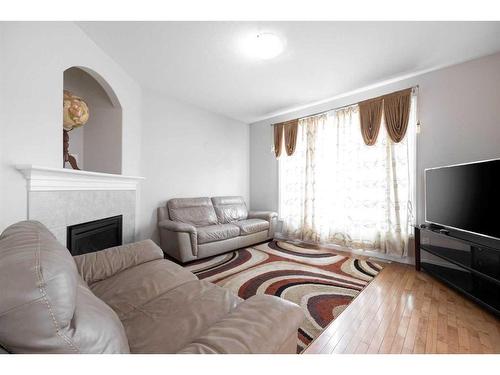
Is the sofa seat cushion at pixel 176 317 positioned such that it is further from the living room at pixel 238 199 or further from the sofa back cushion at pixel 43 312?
the sofa back cushion at pixel 43 312

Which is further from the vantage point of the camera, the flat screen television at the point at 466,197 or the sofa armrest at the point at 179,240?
the sofa armrest at the point at 179,240

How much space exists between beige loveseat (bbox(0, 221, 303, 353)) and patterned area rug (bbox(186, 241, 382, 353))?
2.60 feet

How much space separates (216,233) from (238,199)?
1.37 meters

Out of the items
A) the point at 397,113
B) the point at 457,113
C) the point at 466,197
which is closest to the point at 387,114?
the point at 397,113

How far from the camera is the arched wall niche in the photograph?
8.70 ft

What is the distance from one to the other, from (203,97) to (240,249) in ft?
8.26

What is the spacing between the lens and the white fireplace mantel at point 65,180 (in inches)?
59.5

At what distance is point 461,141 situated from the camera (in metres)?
2.49

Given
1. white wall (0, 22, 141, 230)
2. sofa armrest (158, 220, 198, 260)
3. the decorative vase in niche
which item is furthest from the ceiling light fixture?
sofa armrest (158, 220, 198, 260)

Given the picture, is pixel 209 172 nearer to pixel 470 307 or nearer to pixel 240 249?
pixel 240 249

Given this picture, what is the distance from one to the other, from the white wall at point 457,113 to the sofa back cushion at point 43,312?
342cm

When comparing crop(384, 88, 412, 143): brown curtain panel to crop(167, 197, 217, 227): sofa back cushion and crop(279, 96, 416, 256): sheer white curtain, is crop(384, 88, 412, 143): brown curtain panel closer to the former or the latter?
crop(279, 96, 416, 256): sheer white curtain

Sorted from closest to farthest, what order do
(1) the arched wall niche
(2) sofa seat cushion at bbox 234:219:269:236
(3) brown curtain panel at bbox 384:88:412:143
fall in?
(1) the arched wall niche
(3) brown curtain panel at bbox 384:88:412:143
(2) sofa seat cushion at bbox 234:219:269:236

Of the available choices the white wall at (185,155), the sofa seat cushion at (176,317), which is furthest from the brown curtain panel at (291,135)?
the sofa seat cushion at (176,317)
